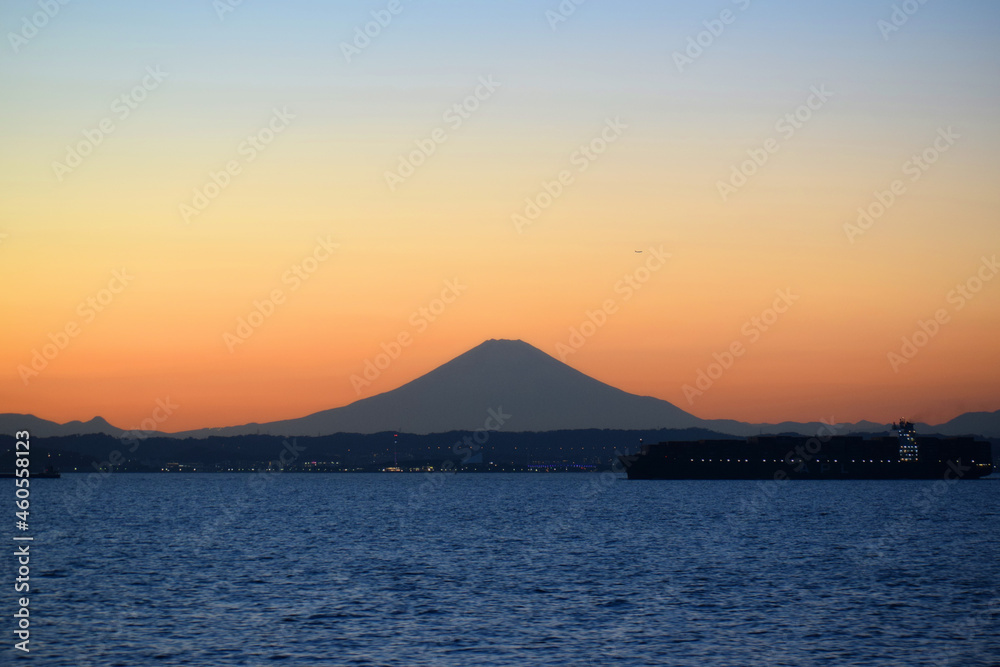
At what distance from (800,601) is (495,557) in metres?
23.4

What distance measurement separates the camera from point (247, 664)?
31.2 m

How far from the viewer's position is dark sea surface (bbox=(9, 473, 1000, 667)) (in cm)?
3331

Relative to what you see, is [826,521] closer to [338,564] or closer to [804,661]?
[338,564]

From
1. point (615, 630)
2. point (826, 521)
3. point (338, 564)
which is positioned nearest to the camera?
point (615, 630)

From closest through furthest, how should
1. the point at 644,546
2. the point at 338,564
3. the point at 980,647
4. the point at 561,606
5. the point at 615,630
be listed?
1. the point at 980,647
2. the point at 615,630
3. the point at 561,606
4. the point at 338,564
5. the point at 644,546

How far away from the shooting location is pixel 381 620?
3950cm

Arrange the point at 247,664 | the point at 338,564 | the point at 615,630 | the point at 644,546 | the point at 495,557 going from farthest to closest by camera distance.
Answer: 1. the point at 644,546
2. the point at 495,557
3. the point at 338,564
4. the point at 615,630
5. the point at 247,664

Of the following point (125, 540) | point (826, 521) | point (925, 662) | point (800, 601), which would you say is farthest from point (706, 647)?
point (826, 521)

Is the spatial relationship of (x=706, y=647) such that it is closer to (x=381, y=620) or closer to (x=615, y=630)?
(x=615, y=630)

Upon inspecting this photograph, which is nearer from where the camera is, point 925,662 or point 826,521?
point 925,662

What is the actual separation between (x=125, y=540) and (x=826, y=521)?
63.9m

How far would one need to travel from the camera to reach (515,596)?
4569 cm

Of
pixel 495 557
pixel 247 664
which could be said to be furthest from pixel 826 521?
pixel 247 664

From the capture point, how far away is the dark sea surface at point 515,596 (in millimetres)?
33312
